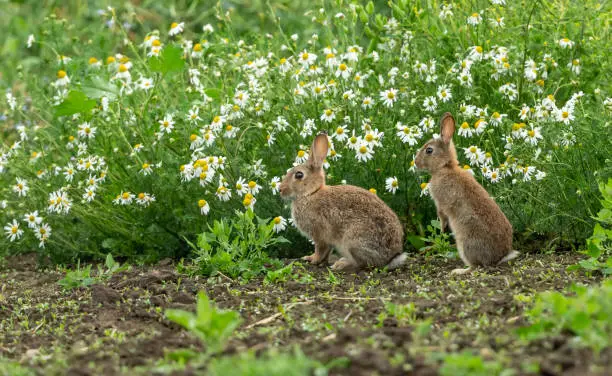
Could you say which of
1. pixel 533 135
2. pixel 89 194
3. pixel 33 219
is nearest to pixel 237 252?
pixel 89 194

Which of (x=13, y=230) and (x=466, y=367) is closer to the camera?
(x=466, y=367)

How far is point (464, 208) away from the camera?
580 cm

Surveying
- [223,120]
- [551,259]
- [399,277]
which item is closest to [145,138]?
[223,120]

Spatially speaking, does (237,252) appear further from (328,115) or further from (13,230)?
(13,230)

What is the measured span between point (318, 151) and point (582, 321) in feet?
10.3

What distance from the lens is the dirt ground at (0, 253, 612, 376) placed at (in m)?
3.53

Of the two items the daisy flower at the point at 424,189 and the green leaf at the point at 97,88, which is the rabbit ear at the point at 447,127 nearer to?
the daisy flower at the point at 424,189

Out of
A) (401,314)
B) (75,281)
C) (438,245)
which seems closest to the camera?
(401,314)

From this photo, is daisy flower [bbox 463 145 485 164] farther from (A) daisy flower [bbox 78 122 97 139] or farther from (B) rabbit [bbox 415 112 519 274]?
(A) daisy flower [bbox 78 122 97 139]

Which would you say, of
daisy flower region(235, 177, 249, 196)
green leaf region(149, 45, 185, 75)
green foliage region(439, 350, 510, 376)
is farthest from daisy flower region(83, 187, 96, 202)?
green foliage region(439, 350, 510, 376)

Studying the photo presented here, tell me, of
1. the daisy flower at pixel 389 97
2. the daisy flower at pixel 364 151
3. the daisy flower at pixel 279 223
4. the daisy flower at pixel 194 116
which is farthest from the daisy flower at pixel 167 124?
the daisy flower at pixel 389 97

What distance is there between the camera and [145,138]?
6.79 meters

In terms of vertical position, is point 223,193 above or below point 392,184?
above

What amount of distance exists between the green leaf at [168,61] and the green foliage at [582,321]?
3940 millimetres
